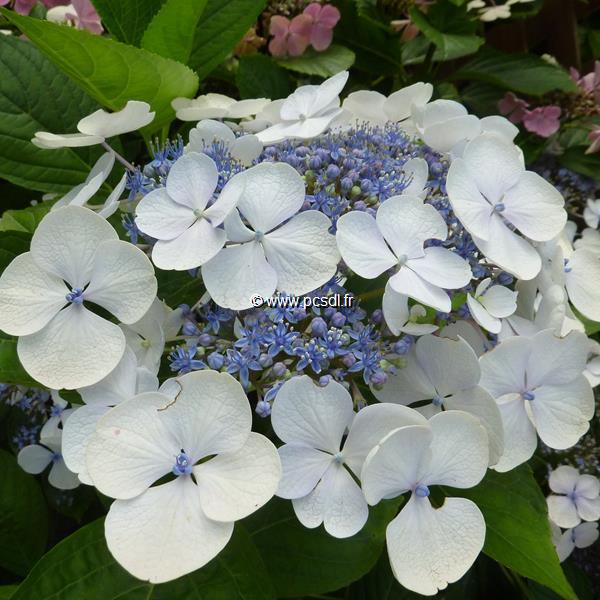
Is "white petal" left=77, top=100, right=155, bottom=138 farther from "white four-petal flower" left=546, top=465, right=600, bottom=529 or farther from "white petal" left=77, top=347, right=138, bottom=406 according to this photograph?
"white four-petal flower" left=546, top=465, right=600, bottom=529

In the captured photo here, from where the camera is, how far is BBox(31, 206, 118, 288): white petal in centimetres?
51

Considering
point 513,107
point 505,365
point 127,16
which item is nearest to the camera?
point 505,365

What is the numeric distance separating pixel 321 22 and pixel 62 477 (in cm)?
73

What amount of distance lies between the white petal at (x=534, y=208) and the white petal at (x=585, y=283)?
0.08 m

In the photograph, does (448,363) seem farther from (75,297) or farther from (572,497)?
(572,497)

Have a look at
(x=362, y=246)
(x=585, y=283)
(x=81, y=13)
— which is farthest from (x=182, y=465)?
(x=81, y=13)

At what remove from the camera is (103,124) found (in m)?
0.61

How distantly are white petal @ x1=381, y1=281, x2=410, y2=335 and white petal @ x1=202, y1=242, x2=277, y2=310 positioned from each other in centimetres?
9

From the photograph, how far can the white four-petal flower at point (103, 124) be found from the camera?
60 centimetres

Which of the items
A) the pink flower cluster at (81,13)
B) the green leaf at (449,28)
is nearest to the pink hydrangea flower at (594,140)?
the green leaf at (449,28)

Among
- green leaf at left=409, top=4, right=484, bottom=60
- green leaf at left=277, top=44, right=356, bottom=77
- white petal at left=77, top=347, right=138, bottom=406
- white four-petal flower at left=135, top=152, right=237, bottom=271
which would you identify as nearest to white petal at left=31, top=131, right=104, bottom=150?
white four-petal flower at left=135, top=152, right=237, bottom=271

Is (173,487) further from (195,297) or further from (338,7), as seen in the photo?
(338,7)

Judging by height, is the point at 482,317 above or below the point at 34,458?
above

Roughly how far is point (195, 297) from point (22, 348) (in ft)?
0.50
